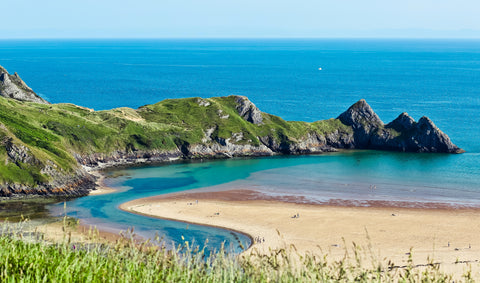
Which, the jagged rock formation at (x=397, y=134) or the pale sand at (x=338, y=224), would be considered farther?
the jagged rock formation at (x=397, y=134)

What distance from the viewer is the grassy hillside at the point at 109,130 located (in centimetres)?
8512

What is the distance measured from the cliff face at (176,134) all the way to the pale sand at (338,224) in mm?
19773

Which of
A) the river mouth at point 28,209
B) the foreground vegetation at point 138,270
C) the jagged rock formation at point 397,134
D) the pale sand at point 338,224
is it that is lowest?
the pale sand at point 338,224

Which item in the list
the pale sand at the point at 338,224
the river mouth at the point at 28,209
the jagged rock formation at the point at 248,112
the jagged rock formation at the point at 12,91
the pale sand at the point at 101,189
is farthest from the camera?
the jagged rock formation at the point at 12,91

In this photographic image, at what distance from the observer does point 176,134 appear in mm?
119312

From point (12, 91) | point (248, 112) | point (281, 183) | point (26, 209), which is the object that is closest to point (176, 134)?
point (248, 112)

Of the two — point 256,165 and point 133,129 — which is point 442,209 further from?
point 133,129

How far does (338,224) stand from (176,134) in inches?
2211

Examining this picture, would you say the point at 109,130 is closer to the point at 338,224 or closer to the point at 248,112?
the point at 248,112

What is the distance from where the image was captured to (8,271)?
18.8 meters

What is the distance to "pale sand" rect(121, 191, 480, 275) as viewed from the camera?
6097 centimetres

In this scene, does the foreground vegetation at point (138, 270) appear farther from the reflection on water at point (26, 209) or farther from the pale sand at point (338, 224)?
the reflection on water at point (26, 209)

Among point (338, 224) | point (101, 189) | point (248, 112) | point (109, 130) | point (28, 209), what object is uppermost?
point (248, 112)

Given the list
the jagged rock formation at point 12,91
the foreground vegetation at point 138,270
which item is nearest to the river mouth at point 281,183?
the foreground vegetation at point 138,270
